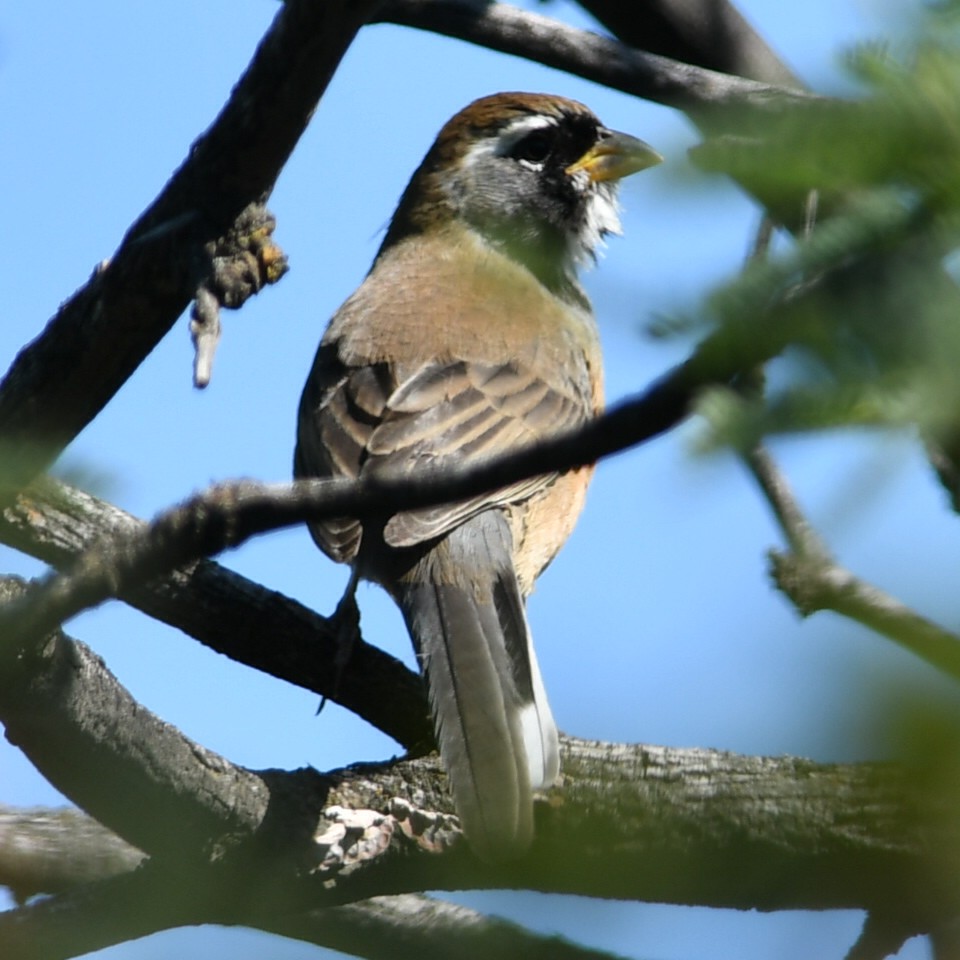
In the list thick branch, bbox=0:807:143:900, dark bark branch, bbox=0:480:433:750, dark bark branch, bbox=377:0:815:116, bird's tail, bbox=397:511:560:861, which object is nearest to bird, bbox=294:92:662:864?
bird's tail, bbox=397:511:560:861

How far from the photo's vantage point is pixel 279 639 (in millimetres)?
4781

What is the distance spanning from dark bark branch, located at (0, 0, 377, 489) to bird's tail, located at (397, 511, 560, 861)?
1205 mm

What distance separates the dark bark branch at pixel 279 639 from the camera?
15.0 ft

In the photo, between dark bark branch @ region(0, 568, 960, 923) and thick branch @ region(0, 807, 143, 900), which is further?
thick branch @ region(0, 807, 143, 900)

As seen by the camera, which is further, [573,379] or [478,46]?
[573,379]

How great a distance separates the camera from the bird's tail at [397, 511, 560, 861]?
3.77 m

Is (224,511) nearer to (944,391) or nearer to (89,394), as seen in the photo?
(944,391)

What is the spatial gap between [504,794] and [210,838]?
77 cm

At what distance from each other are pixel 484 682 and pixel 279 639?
0.91 m

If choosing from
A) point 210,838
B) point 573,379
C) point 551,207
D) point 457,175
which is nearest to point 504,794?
point 210,838

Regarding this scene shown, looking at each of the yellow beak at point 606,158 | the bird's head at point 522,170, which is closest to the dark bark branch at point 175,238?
the bird's head at point 522,170

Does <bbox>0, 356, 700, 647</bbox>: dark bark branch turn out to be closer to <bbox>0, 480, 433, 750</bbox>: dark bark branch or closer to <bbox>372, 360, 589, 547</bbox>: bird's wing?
<bbox>0, 480, 433, 750</bbox>: dark bark branch

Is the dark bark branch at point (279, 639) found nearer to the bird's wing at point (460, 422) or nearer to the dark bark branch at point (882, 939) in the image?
the bird's wing at point (460, 422)

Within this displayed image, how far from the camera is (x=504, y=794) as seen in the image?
12.4 feet
